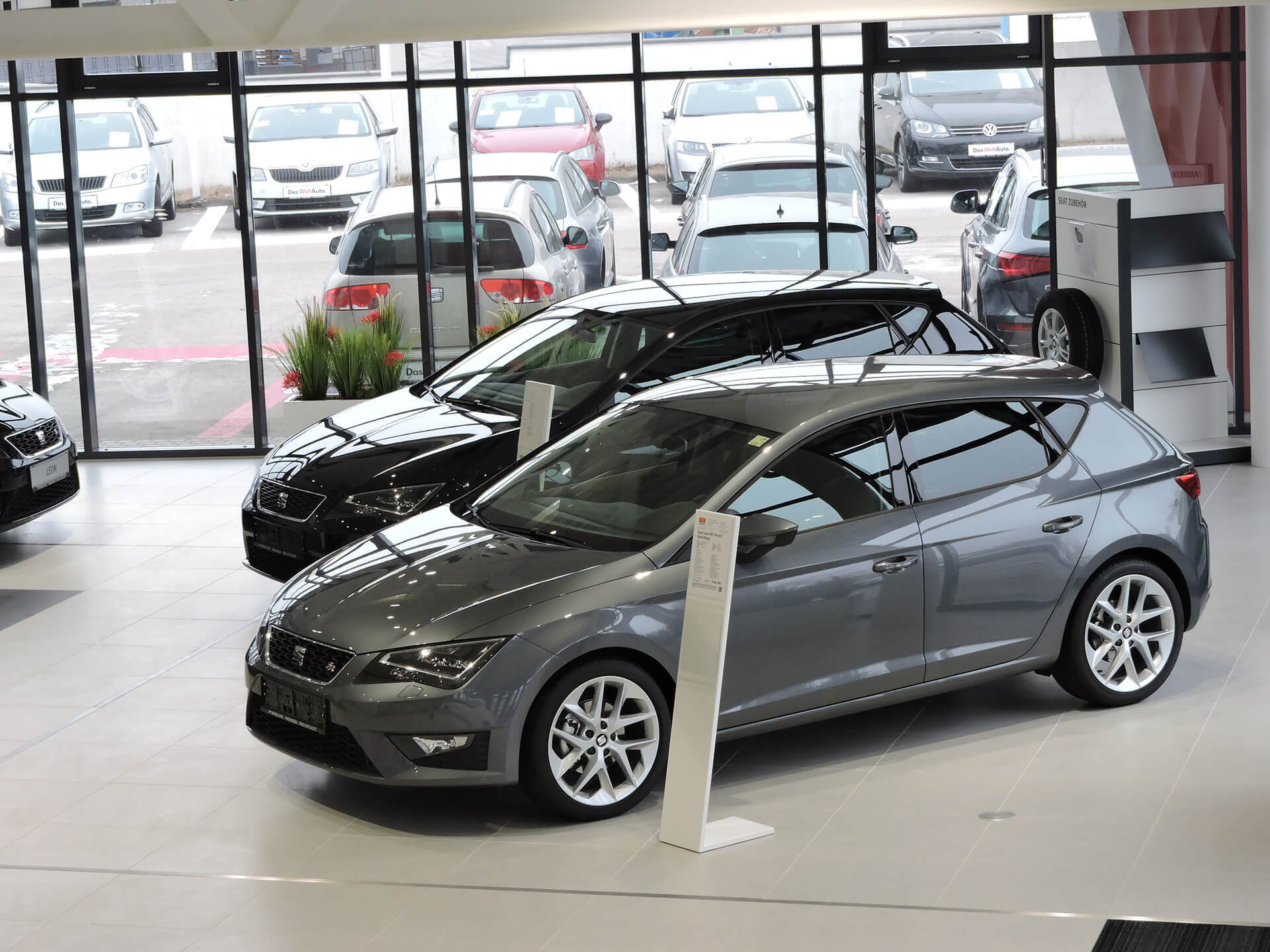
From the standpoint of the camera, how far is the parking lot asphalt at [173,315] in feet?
43.0

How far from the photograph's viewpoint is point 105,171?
13172 mm

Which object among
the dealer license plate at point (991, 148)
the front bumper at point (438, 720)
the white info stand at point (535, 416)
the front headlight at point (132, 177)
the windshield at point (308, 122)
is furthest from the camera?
the front headlight at point (132, 177)

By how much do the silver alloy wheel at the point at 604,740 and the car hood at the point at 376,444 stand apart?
2.53 metres

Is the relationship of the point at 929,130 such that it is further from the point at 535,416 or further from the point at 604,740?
the point at 604,740

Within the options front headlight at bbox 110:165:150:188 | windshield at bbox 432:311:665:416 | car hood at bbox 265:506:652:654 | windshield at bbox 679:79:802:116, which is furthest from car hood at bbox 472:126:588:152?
car hood at bbox 265:506:652:654

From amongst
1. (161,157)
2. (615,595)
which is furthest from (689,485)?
(161,157)

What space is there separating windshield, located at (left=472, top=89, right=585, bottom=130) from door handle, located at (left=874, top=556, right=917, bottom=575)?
25.3ft

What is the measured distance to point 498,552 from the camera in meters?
5.77

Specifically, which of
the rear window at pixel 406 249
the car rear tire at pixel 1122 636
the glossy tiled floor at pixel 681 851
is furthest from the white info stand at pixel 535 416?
the rear window at pixel 406 249

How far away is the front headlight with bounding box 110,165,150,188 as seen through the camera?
43.2 ft

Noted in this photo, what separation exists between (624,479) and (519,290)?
7.03m

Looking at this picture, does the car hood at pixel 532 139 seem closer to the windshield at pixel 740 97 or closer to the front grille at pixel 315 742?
the windshield at pixel 740 97

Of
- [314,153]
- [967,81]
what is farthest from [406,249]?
[967,81]

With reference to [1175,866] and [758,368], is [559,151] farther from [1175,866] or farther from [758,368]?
[1175,866]
